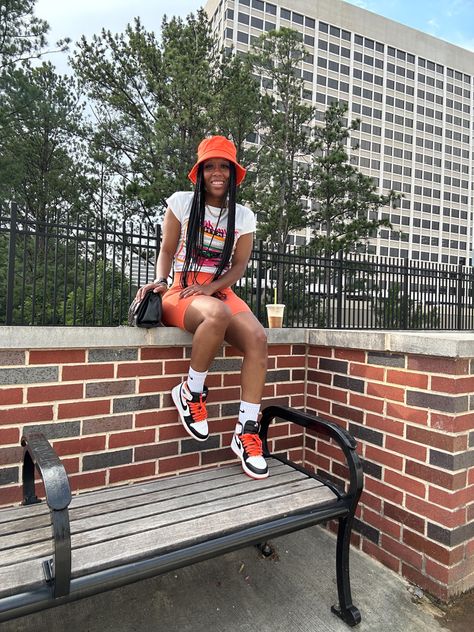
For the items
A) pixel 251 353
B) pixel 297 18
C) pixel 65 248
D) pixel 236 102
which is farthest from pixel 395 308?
pixel 297 18

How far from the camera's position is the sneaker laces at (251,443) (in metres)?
1.88

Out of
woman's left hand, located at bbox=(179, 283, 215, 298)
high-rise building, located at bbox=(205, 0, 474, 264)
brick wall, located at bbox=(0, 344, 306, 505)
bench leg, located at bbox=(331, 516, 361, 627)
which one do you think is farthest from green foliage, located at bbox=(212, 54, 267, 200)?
high-rise building, located at bbox=(205, 0, 474, 264)

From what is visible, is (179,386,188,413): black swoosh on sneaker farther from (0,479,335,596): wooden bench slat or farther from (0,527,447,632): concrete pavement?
(0,527,447,632): concrete pavement

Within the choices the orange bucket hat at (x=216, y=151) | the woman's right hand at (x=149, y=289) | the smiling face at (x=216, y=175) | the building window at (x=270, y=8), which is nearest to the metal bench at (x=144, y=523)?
the woman's right hand at (x=149, y=289)

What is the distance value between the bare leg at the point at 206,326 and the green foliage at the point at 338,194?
43.2ft

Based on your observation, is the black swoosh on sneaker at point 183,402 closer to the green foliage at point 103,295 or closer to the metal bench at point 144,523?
the metal bench at point 144,523

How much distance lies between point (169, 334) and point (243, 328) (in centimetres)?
40

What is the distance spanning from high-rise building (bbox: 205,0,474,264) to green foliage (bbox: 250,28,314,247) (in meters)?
39.5

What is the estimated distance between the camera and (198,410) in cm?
205

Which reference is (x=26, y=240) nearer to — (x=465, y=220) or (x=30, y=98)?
(x=30, y=98)

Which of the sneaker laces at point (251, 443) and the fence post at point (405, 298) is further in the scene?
the fence post at point (405, 298)

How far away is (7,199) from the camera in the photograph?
1180 cm

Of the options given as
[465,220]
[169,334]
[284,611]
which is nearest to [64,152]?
A: [169,334]

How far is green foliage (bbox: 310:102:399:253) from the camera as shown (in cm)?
1478
